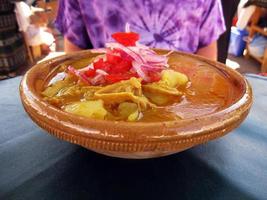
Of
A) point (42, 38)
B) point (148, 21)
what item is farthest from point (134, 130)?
point (42, 38)

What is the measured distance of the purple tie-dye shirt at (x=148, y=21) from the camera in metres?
1.02

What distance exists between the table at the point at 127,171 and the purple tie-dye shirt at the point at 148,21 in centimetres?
50

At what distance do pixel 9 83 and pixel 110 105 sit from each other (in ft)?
1.82

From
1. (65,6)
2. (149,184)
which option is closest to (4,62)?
(65,6)

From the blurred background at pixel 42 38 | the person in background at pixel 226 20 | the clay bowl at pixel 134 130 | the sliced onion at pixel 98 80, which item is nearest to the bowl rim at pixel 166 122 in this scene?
the clay bowl at pixel 134 130

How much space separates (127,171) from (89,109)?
6.1 inches

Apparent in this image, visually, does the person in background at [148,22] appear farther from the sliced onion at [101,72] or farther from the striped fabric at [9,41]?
the striped fabric at [9,41]

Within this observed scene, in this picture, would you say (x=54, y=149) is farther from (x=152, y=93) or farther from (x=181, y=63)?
(x=181, y=63)

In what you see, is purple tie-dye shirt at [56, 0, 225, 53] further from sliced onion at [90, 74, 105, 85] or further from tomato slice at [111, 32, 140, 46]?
sliced onion at [90, 74, 105, 85]

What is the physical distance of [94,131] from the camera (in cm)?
42

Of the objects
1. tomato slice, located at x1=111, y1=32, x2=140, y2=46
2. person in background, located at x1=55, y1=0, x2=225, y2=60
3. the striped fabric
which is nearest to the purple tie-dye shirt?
person in background, located at x1=55, y1=0, x2=225, y2=60

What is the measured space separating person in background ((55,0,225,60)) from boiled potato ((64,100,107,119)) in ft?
1.99

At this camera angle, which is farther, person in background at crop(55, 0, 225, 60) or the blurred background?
the blurred background

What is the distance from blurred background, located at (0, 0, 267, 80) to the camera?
282 cm
